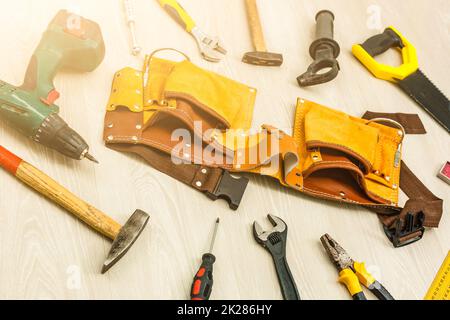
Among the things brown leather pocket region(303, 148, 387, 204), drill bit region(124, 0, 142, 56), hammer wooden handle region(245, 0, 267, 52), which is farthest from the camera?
hammer wooden handle region(245, 0, 267, 52)

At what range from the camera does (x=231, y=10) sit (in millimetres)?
1384

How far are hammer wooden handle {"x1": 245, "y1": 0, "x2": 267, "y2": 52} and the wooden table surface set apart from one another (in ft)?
0.09

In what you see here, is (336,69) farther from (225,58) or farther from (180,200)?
(180,200)

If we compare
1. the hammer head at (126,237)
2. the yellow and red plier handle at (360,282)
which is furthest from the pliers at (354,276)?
the hammer head at (126,237)

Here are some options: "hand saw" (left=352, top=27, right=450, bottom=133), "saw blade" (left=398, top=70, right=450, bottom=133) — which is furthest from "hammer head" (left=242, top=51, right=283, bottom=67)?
"saw blade" (left=398, top=70, right=450, bottom=133)

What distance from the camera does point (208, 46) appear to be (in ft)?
4.11

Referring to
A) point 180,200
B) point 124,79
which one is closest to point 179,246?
point 180,200

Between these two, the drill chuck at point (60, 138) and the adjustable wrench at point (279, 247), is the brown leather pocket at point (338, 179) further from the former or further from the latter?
the drill chuck at point (60, 138)

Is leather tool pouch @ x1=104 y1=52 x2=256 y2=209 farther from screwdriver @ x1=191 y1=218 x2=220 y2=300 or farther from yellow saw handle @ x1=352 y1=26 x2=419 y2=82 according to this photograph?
yellow saw handle @ x1=352 y1=26 x2=419 y2=82

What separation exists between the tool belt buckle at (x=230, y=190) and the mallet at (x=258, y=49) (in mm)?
419

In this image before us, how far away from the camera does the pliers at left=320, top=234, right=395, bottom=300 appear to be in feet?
3.01

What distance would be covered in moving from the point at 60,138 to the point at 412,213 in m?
0.85

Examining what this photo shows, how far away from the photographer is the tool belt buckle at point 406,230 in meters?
1.03
